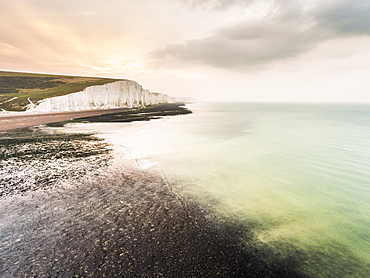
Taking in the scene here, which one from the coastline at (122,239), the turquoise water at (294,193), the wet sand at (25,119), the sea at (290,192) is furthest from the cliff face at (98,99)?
the coastline at (122,239)

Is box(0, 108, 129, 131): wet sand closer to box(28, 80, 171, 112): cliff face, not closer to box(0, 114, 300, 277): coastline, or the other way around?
box(28, 80, 171, 112): cliff face

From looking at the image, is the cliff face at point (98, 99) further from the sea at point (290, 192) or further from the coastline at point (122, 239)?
the coastline at point (122, 239)

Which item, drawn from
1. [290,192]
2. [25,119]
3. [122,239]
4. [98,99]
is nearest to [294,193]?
[290,192]

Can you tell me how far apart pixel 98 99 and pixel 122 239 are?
287 ft

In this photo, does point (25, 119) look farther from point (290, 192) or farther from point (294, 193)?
point (294, 193)

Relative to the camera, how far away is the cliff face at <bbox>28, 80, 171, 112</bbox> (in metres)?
67.5

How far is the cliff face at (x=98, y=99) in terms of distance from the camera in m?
67.5

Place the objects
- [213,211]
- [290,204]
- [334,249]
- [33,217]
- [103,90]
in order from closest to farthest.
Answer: [334,249] → [33,217] → [213,211] → [290,204] → [103,90]

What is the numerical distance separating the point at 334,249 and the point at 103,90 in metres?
93.4

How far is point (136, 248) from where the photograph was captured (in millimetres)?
6609

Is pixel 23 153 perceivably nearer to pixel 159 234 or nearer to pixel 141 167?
pixel 141 167

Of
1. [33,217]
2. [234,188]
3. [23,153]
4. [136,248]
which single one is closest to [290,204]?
[234,188]

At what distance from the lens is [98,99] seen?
83688mm

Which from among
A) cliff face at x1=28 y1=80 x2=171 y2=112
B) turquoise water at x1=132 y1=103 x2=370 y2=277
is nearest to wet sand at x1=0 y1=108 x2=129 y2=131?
cliff face at x1=28 y1=80 x2=171 y2=112
